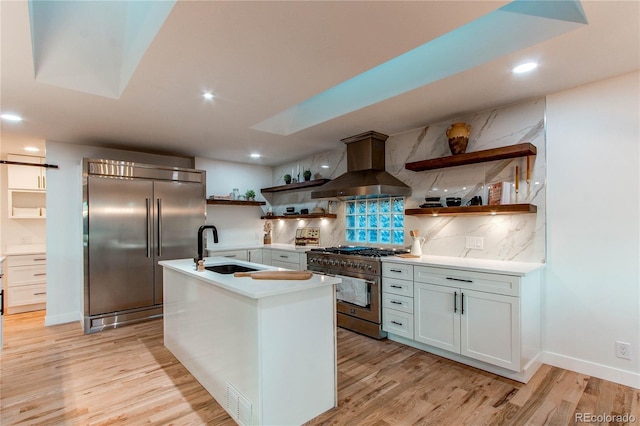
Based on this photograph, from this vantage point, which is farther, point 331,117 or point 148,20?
point 331,117

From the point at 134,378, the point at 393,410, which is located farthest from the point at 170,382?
the point at 393,410

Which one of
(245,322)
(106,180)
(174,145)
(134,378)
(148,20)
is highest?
(148,20)

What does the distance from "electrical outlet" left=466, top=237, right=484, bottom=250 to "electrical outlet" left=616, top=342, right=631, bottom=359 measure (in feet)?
3.98

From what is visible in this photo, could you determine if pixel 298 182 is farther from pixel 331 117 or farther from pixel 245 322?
pixel 245 322

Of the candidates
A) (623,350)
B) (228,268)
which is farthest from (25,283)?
(623,350)

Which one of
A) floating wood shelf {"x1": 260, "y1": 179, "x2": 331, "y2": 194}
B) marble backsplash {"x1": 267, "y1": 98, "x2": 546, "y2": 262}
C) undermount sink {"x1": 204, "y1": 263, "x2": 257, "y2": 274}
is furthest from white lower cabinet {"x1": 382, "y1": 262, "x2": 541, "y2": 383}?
floating wood shelf {"x1": 260, "y1": 179, "x2": 331, "y2": 194}

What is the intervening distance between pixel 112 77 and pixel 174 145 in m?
1.89

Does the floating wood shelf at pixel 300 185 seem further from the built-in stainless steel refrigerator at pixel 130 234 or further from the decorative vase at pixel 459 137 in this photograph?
the decorative vase at pixel 459 137

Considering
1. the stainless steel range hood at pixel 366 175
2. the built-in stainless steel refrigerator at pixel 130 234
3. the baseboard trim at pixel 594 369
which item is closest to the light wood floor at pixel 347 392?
the baseboard trim at pixel 594 369

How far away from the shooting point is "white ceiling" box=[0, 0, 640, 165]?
165 cm

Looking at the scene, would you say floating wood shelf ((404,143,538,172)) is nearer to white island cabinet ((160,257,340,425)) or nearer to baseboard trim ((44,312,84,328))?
white island cabinet ((160,257,340,425))

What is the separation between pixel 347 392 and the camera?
7.81 ft

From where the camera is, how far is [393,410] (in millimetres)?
2164

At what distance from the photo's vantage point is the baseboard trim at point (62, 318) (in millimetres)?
4043
